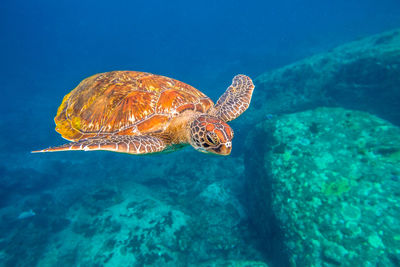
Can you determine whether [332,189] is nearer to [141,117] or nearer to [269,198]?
[269,198]

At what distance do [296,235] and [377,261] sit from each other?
115cm

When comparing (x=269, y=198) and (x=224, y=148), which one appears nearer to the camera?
(x=224, y=148)

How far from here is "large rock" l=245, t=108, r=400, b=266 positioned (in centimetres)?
308

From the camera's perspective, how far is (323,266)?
10.4 feet

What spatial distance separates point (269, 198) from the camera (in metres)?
4.43

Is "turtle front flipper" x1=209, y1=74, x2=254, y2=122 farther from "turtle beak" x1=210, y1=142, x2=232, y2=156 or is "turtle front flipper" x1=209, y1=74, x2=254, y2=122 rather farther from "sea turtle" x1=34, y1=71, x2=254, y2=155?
"turtle beak" x1=210, y1=142, x2=232, y2=156

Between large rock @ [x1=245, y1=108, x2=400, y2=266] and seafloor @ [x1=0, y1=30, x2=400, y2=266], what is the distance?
0.7 inches

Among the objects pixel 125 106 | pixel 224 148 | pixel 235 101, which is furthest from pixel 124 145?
pixel 235 101

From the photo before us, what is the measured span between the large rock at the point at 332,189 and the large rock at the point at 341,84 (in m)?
2.98

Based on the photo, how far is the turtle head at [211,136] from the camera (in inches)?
103

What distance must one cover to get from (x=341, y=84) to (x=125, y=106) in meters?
9.26

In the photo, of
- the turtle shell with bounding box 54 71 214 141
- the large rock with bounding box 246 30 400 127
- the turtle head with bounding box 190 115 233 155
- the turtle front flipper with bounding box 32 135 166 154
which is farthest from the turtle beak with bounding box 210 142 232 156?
the large rock with bounding box 246 30 400 127

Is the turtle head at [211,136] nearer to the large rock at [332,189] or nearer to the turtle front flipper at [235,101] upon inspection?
the turtle front flipper at [235,101]

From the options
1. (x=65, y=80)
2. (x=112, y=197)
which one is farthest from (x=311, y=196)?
(x=65, y=80)
